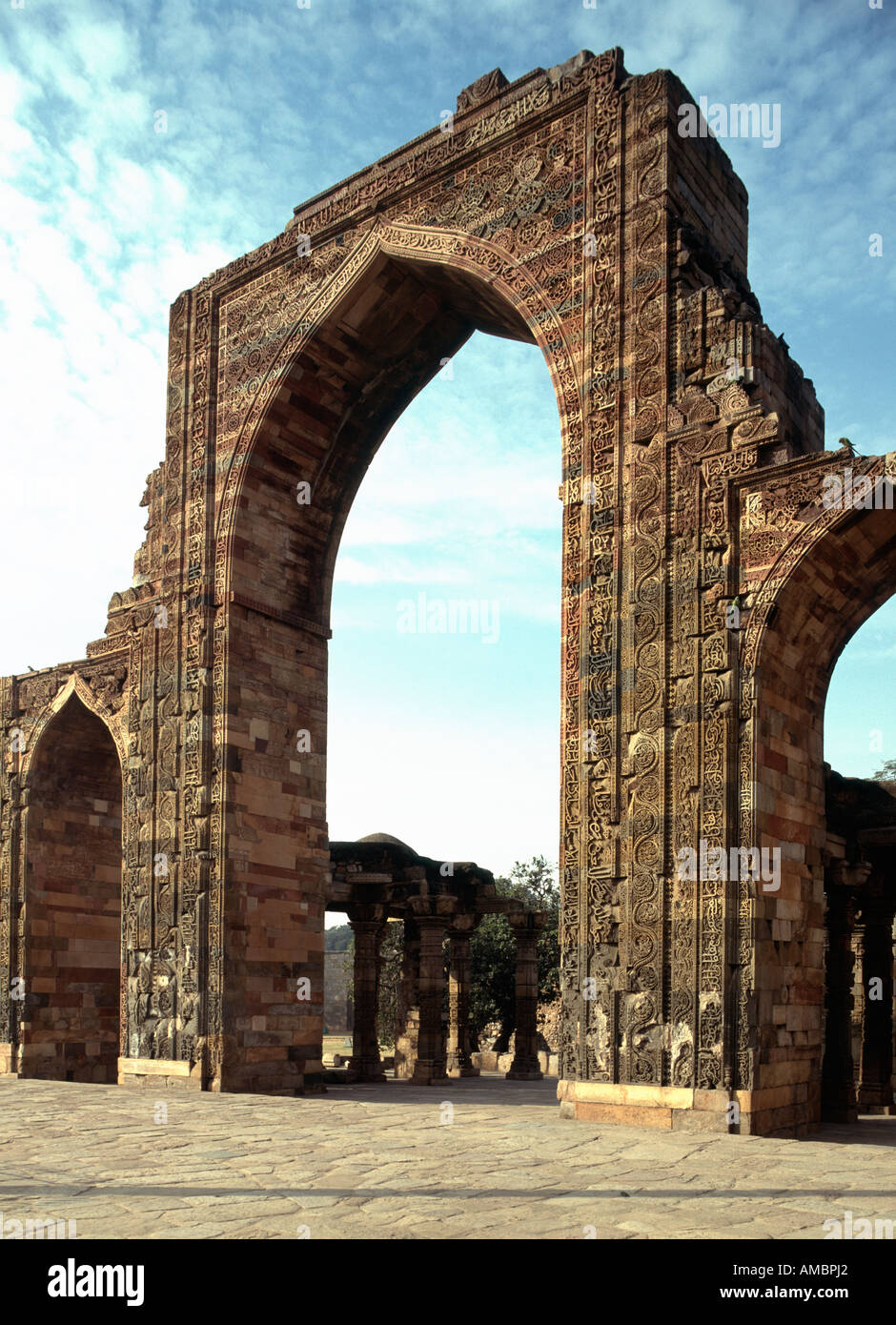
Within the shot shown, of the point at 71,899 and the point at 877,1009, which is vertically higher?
the point at 71,899

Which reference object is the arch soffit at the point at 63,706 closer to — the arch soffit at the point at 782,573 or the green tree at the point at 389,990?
the arch soffit at the point at 782,573

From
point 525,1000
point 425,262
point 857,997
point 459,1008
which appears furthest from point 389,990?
point 425,262

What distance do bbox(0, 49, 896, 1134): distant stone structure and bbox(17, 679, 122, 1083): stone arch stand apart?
0.04 meters

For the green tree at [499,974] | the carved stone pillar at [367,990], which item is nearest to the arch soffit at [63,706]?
the carved stone pillar at [367,990]

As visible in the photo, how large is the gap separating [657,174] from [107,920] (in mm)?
11114

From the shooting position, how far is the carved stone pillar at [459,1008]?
56.6ft

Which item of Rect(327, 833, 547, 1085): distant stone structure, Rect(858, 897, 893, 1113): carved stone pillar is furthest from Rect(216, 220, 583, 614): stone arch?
Rect(858, 897, 893, 1113): carved stone pillar

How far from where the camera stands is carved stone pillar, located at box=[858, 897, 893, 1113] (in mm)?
12352

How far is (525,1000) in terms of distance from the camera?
649 inches

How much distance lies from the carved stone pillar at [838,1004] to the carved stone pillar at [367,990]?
651 cm

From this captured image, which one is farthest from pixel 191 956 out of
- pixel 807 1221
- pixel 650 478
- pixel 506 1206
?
pixel 807 1221

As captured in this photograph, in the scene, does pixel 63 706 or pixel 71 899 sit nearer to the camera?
pixel 63 706

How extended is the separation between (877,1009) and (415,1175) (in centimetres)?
802

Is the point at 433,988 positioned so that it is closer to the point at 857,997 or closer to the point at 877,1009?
the point at 857,997
